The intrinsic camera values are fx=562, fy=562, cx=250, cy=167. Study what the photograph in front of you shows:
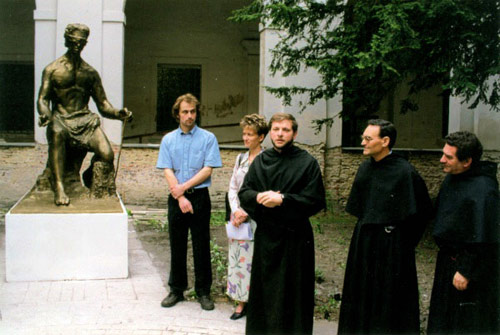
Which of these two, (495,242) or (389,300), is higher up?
(495,242)

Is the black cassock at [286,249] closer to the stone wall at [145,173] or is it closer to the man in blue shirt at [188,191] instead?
the man in blue shirt at [188,191]

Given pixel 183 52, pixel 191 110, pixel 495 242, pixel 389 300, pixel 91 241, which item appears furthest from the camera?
pixel 183 52

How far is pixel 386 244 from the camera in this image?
3832 mm

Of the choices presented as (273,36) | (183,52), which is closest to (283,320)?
(273,36)

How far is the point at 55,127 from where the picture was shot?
19.8ft

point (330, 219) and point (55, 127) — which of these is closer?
point (55, 127)

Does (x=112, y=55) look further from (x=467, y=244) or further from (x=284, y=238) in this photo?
(x=467, y=244)

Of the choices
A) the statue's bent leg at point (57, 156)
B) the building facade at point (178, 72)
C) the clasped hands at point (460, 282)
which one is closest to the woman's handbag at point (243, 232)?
the clasped hands at point (460, 282)

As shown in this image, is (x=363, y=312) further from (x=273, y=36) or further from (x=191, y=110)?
(x=273, y=36)

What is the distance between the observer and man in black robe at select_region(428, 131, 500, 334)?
3.47m

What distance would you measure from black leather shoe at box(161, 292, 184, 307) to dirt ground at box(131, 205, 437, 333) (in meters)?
0.20

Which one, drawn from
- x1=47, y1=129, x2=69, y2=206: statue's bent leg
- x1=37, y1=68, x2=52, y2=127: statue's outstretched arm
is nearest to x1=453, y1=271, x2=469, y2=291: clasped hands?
x1=47, y1=129, x2=69, y2=206: statue's bent leg

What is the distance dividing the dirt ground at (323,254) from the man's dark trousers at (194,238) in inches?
12.0

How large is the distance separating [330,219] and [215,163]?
591cm
